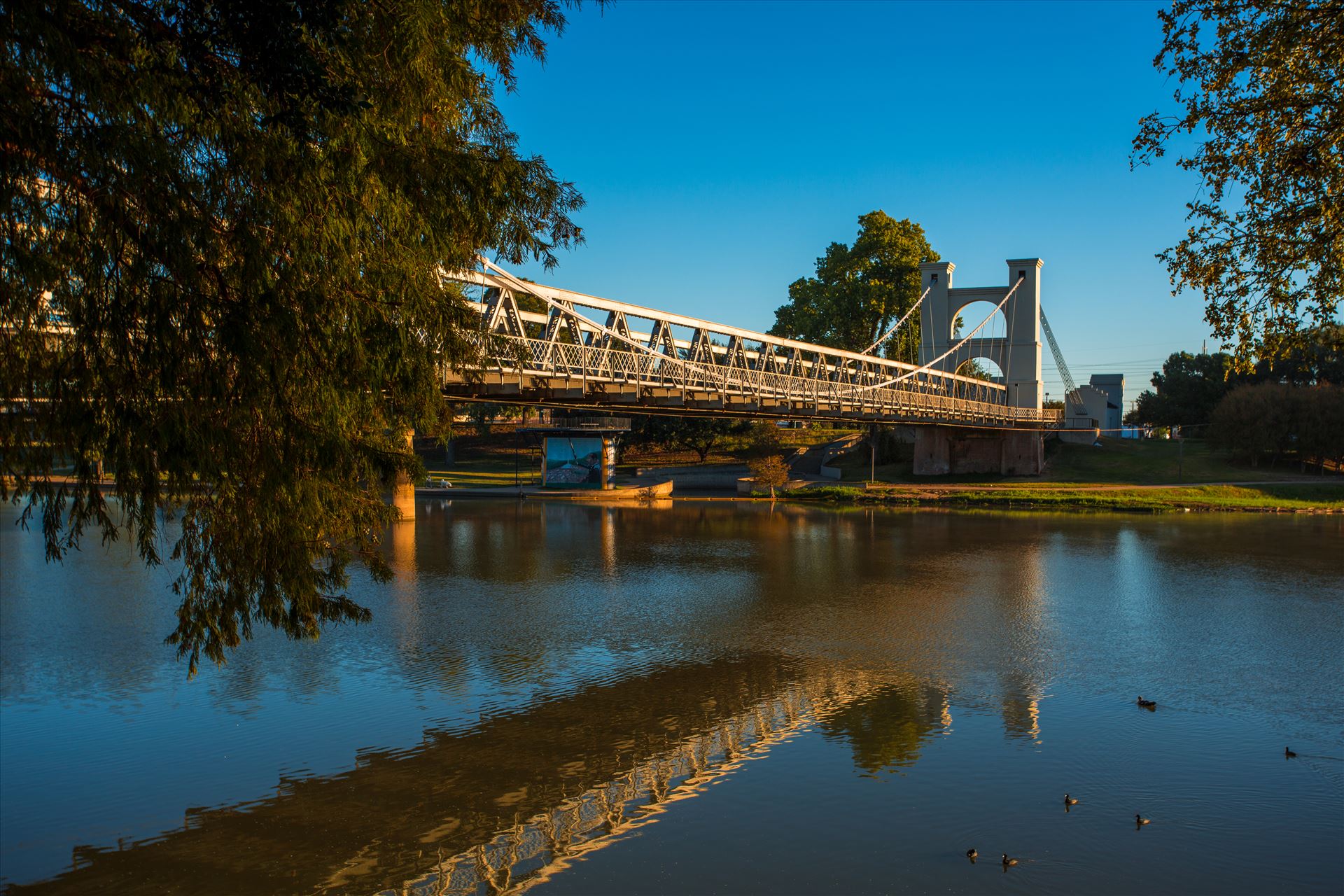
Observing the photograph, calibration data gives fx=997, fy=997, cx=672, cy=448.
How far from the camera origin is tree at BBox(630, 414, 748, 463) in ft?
200

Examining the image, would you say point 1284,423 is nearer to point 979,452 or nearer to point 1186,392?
point 979,452

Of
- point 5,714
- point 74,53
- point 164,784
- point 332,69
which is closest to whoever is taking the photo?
point 74,53

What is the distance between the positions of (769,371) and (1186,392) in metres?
47.0

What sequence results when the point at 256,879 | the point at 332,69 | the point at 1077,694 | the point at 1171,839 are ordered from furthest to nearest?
1. the point at 1077,694
2. the point at 1171,839
3. the point at 256,879
4. the point at 332,69

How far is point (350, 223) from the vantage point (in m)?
6.70

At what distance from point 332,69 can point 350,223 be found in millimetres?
999

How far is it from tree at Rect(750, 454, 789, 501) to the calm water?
29643 millimetres

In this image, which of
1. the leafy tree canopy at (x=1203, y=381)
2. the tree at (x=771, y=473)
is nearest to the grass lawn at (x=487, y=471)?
the tree at (x=771, y=473)

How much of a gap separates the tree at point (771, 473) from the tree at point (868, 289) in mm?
15766

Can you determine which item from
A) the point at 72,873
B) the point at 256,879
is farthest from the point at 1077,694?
the point at 72,873

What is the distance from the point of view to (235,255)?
627 cm

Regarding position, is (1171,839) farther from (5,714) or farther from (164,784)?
(5,714)

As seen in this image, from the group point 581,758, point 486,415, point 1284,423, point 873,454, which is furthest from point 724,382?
point 486,415

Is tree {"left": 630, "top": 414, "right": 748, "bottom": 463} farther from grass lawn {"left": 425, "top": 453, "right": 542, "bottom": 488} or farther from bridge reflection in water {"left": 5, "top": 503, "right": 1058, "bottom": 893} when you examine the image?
bridge reflection in water {"left": 5, "top": 503, "right": 1058, "bottom": 893}
